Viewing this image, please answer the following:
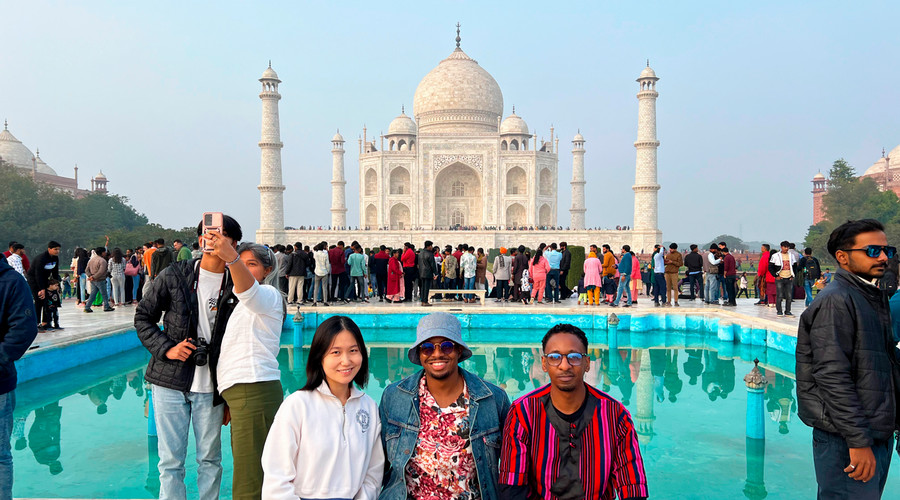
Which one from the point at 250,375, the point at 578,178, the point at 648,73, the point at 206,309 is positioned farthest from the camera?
the point at 578,178

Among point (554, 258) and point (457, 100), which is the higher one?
point (457, 100)

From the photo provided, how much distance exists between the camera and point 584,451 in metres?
1.91

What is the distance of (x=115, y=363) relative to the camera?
7156 mm

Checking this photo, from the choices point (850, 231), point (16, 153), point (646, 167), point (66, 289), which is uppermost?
point (16, 153)

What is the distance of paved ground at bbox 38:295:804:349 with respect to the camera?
7.15 m

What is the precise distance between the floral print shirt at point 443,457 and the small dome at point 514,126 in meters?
30.5

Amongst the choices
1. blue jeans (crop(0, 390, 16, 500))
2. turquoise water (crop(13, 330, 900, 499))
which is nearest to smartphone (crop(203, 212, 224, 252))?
blue jeans (crop(0, 390, 16, 500))

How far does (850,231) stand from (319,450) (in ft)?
6.26

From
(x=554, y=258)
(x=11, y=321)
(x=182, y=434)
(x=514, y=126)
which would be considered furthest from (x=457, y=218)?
(x=11, y=321)

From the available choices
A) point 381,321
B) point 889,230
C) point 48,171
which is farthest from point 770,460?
point 48,171

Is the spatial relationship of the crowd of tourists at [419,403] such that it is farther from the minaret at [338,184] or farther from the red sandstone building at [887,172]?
the red sandstone building at [887,172]

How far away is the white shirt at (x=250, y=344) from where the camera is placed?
7.54ft

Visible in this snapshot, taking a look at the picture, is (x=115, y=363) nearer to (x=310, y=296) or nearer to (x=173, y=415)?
(x=310, y=296)

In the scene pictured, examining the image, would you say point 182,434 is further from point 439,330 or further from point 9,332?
point 439,330
